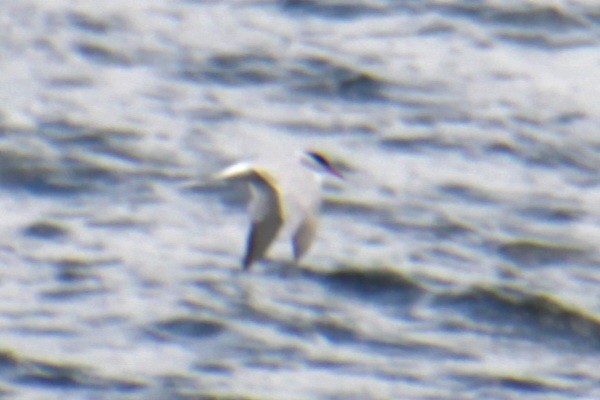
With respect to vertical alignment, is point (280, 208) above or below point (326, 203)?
below

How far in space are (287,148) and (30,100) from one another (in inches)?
72.9

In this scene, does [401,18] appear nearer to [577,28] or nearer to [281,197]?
[577,28]

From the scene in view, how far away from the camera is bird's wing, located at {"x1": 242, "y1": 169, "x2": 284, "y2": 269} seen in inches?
303

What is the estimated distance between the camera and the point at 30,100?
11914mm

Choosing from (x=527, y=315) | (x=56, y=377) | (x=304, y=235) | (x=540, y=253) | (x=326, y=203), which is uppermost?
Result: (x=326, y=203)

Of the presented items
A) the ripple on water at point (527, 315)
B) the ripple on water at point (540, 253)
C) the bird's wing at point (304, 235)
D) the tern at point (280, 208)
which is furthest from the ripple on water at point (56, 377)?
the ripple on water at point (540, 253)

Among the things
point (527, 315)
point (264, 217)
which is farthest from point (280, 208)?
point (527, 315)

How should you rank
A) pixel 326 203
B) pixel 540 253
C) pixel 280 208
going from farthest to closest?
1. pixel 326 203
2. pixel 540 253
3. pixel 280 208

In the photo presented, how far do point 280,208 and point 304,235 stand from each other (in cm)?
15

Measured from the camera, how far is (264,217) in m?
7.79

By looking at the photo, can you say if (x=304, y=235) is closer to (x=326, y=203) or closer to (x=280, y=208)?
(x=280, y=208)

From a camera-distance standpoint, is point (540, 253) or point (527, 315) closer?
point (527, 315)

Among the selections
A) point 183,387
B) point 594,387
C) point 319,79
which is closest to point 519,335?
point 594,387

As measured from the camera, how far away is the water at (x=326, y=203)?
8.74m
